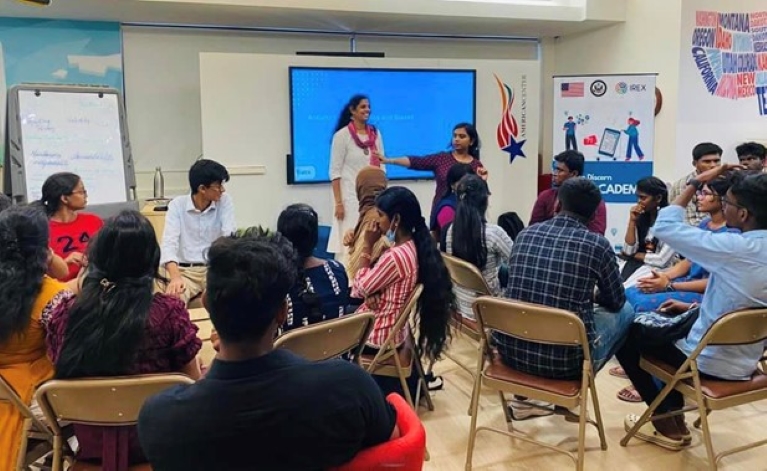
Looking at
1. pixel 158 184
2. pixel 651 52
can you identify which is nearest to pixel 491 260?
pixel 158 184

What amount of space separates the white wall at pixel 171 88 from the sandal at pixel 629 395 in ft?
10.7

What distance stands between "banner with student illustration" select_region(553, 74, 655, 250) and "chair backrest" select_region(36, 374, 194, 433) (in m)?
4.69

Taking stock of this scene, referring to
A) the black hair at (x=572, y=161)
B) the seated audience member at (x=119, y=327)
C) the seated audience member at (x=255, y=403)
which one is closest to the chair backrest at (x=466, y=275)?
the black hair at (x=572, y=161)

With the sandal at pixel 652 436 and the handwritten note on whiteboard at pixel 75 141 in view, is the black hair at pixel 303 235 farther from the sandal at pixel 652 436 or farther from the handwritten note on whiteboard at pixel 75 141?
the handwritten note on whiteboard at pixel 75 141

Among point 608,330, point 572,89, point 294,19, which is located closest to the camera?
point 608,330

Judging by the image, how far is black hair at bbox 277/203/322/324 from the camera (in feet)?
7.66

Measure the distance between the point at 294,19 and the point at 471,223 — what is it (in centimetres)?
318

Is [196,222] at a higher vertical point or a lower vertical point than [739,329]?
higher

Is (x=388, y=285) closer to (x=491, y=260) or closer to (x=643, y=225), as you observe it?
(x=491, y=260)

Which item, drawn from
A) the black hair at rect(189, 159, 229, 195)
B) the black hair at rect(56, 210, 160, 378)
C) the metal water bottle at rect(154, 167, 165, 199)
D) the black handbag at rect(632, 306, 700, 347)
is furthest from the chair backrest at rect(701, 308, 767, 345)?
the metal water bottle at rect(154, 167, 165, 199)

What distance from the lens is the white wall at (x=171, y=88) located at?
5602mm

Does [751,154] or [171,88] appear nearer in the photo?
[751,154]

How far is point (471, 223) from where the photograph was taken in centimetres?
325

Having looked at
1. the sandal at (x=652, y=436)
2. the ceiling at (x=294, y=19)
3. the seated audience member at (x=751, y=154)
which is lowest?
the sandal at (x=652, y=436)
